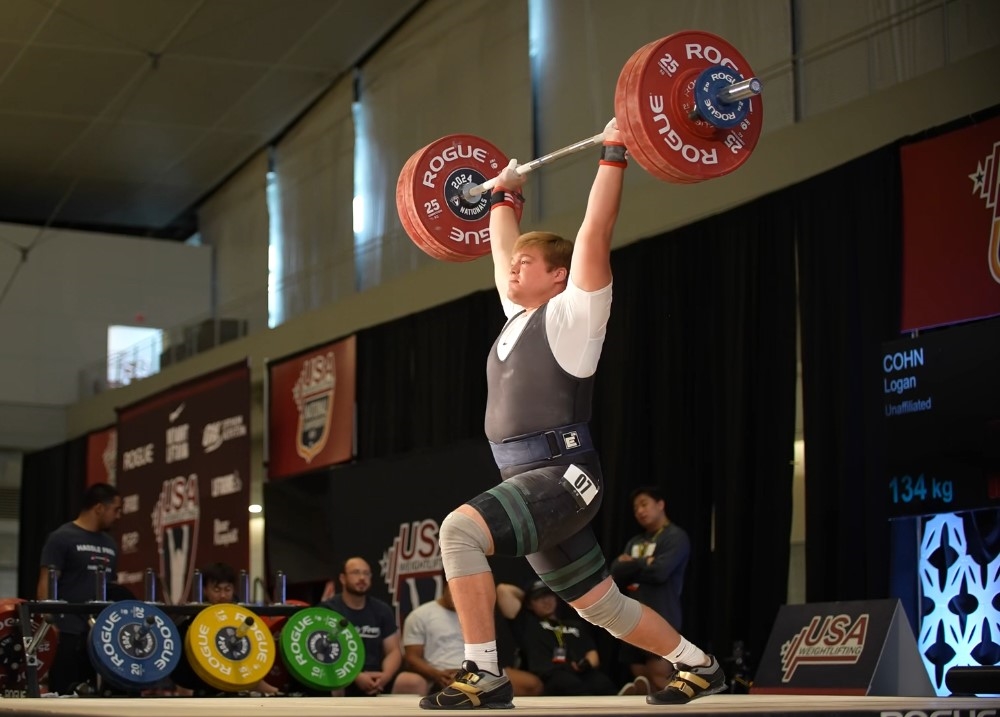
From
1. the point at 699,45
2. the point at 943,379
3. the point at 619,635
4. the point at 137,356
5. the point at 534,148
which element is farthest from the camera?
the point at 137,356

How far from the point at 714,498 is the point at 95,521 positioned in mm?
3077

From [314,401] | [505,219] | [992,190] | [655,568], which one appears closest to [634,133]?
[505,219]

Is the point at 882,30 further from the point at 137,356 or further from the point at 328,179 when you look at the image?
the point at 137,356

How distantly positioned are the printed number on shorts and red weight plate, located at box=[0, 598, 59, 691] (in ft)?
11.0

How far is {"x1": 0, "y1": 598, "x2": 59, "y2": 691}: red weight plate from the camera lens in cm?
539

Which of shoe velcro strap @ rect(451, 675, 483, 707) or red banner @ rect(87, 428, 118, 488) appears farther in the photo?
red banner @ rect(87, 428, 118, 488)

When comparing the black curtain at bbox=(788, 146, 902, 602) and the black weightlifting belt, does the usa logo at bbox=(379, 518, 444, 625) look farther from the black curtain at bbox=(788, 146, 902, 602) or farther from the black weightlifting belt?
the black weightlifting belt

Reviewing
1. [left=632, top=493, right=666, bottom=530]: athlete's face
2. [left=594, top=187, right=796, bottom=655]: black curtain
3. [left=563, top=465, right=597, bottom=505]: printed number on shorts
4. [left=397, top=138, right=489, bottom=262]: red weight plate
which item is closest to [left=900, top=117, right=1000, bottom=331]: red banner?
[left=594, top=187, right=796, bottom=655]: black curtain

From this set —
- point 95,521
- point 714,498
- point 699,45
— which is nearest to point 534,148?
point 714,498

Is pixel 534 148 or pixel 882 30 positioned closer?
pixel 882 30

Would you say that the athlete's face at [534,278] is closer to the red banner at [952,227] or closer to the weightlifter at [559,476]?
the weightlifter at [559,476]

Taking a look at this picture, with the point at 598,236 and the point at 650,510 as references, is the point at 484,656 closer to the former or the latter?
the point at 598,236

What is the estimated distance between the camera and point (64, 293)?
1502 centimetres

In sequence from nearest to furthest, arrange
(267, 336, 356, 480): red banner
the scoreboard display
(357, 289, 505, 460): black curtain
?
the scoreboard display → (357, 289, 505, 460): black curtain → (267, 336, 356, 480): red banner
